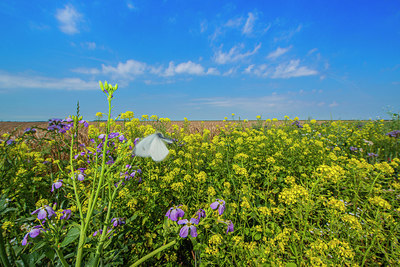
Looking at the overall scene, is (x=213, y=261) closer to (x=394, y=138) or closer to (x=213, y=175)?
(x=213, y=175)

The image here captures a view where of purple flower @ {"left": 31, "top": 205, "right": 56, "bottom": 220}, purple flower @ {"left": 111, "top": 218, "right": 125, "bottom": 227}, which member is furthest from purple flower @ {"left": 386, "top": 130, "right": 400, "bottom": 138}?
purple flower @ {"left": 31, "top": 205, "right": 56, "bottom": 220}

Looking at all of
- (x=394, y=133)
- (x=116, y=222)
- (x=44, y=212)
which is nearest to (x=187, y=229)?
(x=116, y=222)

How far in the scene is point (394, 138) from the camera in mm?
6945

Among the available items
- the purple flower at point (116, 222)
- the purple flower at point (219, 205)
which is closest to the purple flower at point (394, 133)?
the purple flower at point (219, 205)

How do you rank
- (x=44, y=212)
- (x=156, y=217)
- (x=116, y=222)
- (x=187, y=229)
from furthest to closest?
(x=156, y=217), (x=116, y=222), (x=44, y=212), (x=187, y=229)

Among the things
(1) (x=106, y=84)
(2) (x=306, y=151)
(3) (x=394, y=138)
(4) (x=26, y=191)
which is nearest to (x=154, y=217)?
(4) (x=26, y=191)

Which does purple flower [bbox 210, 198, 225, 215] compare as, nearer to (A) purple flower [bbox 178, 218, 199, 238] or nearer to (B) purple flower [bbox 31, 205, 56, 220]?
(A) purple flower [bbox 178, 218, 199, 238]

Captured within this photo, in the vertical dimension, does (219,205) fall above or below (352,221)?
above

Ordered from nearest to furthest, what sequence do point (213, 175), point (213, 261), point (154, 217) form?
point (213, 261) → point (154, 217) → point (213, 175)

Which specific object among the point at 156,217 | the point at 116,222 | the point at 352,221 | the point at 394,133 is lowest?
the point at 156,217

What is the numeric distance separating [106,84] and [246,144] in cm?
358

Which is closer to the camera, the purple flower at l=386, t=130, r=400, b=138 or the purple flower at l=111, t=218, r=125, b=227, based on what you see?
the purple flower at l=111, t=218, r=125, b=227

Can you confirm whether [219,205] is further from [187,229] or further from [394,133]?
[394,133]

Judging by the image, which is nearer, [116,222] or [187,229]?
[187,229]
